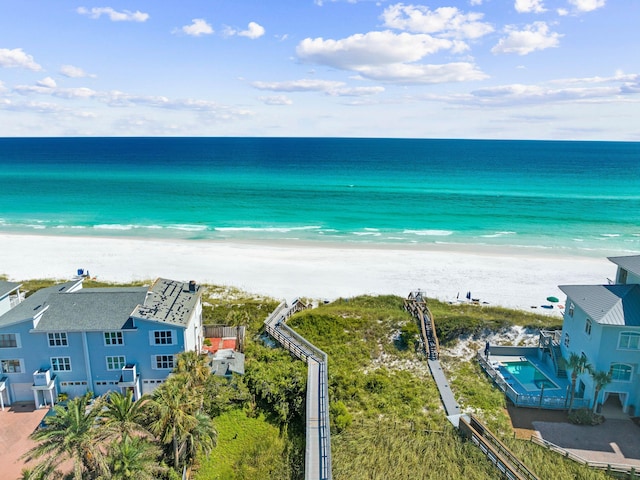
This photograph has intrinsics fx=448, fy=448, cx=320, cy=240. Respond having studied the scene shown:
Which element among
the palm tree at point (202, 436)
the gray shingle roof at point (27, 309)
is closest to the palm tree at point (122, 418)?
the palm tree at point (202, 436)

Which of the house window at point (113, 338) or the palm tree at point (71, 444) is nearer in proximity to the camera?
the palm tree at point (71, 444)

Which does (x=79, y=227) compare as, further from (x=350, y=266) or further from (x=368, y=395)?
(x=368, y=395)

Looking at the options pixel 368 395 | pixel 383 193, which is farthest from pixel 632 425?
pixel 383 193

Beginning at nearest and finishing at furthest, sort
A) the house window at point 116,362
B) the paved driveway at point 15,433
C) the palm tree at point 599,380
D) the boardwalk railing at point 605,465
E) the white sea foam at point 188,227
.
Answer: the boardwalk railing at point 605,465 → the paved driveway at point 15,433 → the palm tree at point 599,380 → the house window at point 116,362 → the white sea foam at point 188,227

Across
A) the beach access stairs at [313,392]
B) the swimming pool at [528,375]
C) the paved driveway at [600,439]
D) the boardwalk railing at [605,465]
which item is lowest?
the paved driveway at [600,439]

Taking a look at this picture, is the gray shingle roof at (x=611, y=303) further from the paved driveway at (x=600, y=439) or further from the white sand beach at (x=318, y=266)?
the white sand beach at (x=318, y=266)

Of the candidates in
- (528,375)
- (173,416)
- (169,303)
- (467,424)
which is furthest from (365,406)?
(169,303)
